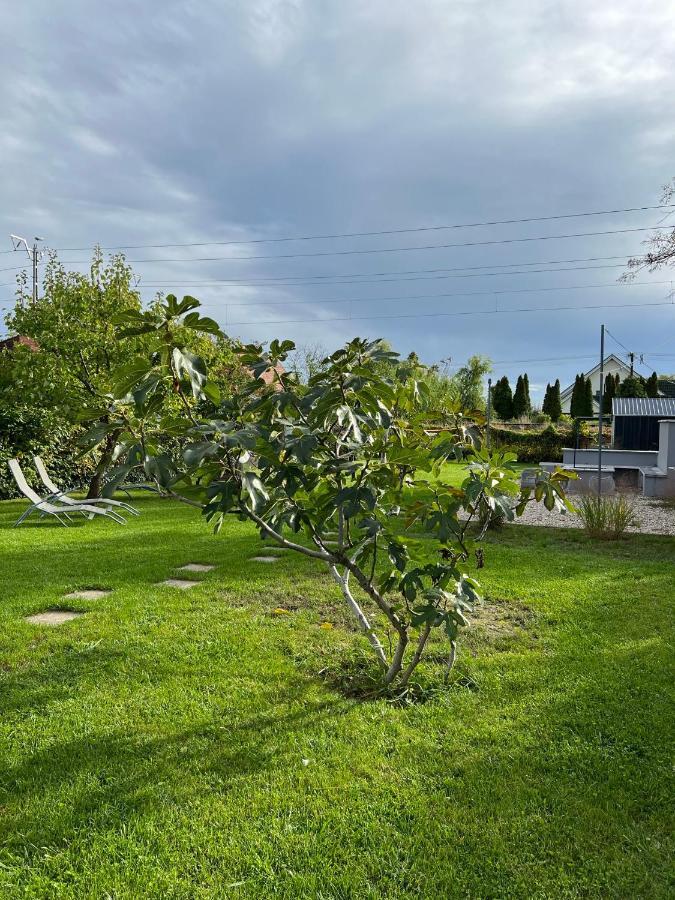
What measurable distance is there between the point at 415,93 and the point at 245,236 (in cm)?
2188

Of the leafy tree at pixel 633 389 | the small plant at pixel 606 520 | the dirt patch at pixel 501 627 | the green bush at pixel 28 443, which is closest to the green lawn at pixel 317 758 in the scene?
the dirt patch at pixel 501 627

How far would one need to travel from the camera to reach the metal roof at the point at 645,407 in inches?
616

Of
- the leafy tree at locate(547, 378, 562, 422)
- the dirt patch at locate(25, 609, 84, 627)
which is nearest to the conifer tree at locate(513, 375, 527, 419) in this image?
the leafy tree at locate(547, 378, 562, 422)

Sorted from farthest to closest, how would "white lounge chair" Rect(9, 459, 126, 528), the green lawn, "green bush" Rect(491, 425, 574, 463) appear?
"green bush" Rect(491, 425, 574, 463) < "white lounge chair" Rect(9, 459, 126, 528) < the green lawn

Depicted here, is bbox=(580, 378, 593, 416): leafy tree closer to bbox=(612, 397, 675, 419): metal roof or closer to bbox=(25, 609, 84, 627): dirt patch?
bbox=(612, 397, 675, 419): metal roof

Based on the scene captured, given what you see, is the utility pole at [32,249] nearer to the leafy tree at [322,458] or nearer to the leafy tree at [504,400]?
the leafy tree at [504,400]

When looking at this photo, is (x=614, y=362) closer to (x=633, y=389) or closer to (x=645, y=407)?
(x=633, y=389)

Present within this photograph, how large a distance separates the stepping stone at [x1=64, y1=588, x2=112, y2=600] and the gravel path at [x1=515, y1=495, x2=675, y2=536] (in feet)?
16.7

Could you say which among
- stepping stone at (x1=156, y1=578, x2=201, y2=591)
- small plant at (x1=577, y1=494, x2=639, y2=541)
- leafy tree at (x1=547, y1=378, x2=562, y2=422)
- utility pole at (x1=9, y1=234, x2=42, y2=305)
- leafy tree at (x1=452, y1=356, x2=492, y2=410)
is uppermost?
utility pole at (x1=9, y1=234, x2=42, y2=305)

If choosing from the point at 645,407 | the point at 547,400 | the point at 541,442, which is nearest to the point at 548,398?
the point at 547,400

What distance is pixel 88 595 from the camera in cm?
412

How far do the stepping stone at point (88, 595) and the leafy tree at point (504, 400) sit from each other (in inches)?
1171

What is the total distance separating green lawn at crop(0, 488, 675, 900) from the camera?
151 centimetres

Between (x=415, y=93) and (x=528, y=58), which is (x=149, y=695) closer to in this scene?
(x=528, y=58)
